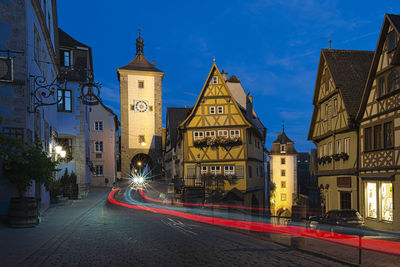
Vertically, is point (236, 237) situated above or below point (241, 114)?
below

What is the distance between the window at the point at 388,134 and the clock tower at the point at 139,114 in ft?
127

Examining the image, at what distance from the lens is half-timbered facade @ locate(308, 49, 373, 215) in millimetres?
19656

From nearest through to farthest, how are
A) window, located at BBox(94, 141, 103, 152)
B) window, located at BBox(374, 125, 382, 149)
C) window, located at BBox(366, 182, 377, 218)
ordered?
window, located at BBox(374, 125, 382, 149) → window, located at BBox(366, 182, 377, 218) → window, located at BBox(94, 141, 103, 152)

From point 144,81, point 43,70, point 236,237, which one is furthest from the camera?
point 144,81

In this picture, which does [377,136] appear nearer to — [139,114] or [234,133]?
[234,133]

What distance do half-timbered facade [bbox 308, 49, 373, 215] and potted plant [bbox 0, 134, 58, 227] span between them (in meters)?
16.0

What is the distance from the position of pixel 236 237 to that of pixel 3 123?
31.4ft

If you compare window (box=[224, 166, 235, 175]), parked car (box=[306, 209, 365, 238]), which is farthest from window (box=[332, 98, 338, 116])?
window (box=[224, 166, 235, 175])

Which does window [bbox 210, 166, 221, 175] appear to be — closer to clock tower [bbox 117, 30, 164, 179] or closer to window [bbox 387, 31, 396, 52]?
window [bbox 387, 31, 396, 52]

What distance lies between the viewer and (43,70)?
1752 cm

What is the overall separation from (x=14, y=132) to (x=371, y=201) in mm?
17214

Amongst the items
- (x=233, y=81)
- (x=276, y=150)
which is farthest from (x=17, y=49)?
(x=276, y=150)

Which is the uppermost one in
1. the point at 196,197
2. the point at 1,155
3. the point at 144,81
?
the point at 144,81

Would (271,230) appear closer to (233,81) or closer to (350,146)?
(350,146)
